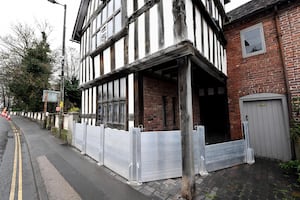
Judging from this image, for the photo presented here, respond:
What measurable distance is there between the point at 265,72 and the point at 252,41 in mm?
1419

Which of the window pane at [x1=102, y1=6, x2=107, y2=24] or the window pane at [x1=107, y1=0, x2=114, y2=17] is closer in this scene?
the window pane at [x1=107, y1=0, x2=114, y2=17]

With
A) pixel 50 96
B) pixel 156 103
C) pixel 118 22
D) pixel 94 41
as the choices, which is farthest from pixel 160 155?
pixel 50 96

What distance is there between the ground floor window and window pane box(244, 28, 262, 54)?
17.1ft

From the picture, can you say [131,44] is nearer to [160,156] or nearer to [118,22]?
[118,22]

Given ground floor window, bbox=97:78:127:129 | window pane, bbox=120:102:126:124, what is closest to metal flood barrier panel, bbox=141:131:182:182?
ground floor window, bbox=97:78:127:129

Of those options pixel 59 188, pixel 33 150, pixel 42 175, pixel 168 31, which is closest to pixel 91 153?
pixel 42 175

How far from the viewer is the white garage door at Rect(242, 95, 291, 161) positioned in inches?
209

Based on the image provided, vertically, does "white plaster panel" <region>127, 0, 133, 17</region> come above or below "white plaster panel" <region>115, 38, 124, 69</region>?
above

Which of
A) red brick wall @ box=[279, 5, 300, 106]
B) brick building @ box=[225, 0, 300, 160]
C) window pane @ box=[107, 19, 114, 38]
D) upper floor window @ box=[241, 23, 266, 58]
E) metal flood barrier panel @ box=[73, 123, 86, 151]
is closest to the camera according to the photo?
red brick wall @ box=[279, 5, 300, 106]

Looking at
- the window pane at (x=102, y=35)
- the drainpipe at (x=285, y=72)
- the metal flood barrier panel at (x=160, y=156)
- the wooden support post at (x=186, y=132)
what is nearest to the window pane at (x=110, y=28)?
the window pane at (x=102, y=35)

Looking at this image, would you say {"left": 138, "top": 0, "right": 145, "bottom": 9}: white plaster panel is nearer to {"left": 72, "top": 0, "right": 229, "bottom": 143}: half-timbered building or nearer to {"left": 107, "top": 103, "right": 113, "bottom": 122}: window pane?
{"left": 72, "top": 0, "right": 229, "bottom": 143}: half-timbered building

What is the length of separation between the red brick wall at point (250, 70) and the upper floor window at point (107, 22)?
4.81 metres

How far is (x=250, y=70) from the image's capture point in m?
6.18

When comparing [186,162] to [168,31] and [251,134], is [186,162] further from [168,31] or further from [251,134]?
[251,134]
